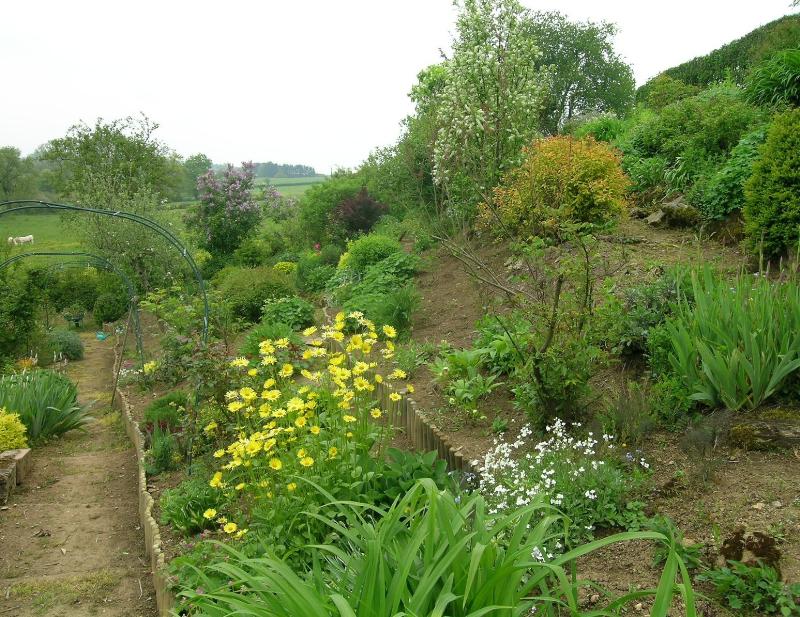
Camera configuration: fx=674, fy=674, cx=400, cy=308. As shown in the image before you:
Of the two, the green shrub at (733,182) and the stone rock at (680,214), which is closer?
the green shrub at (733,182)

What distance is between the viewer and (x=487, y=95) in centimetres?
1044

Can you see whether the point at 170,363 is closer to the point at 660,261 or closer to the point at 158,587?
the point at 158,587

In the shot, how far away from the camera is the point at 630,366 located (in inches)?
207

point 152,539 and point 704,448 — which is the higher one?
point 704,448

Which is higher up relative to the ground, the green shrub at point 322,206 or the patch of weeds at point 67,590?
the green shrub at point 322,206

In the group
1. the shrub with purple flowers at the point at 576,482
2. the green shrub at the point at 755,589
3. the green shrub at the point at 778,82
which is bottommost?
the green shrub at the point at 755,589

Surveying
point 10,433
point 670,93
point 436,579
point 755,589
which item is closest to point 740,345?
point 755,589

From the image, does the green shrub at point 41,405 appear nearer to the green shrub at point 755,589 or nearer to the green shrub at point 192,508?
the green shrub at point 192,508

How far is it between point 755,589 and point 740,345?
1800mm

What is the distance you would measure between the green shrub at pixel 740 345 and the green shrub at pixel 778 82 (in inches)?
243

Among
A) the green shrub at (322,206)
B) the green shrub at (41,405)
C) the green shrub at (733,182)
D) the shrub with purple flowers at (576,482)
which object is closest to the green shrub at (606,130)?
the green shrub at (733,182)

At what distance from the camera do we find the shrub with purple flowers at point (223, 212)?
21656 millimetres

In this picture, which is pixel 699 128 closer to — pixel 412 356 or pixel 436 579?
pixel 412 356

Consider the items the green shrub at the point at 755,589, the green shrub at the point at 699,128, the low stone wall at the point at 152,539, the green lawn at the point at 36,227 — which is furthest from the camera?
the green lawn at the point at 36,227
